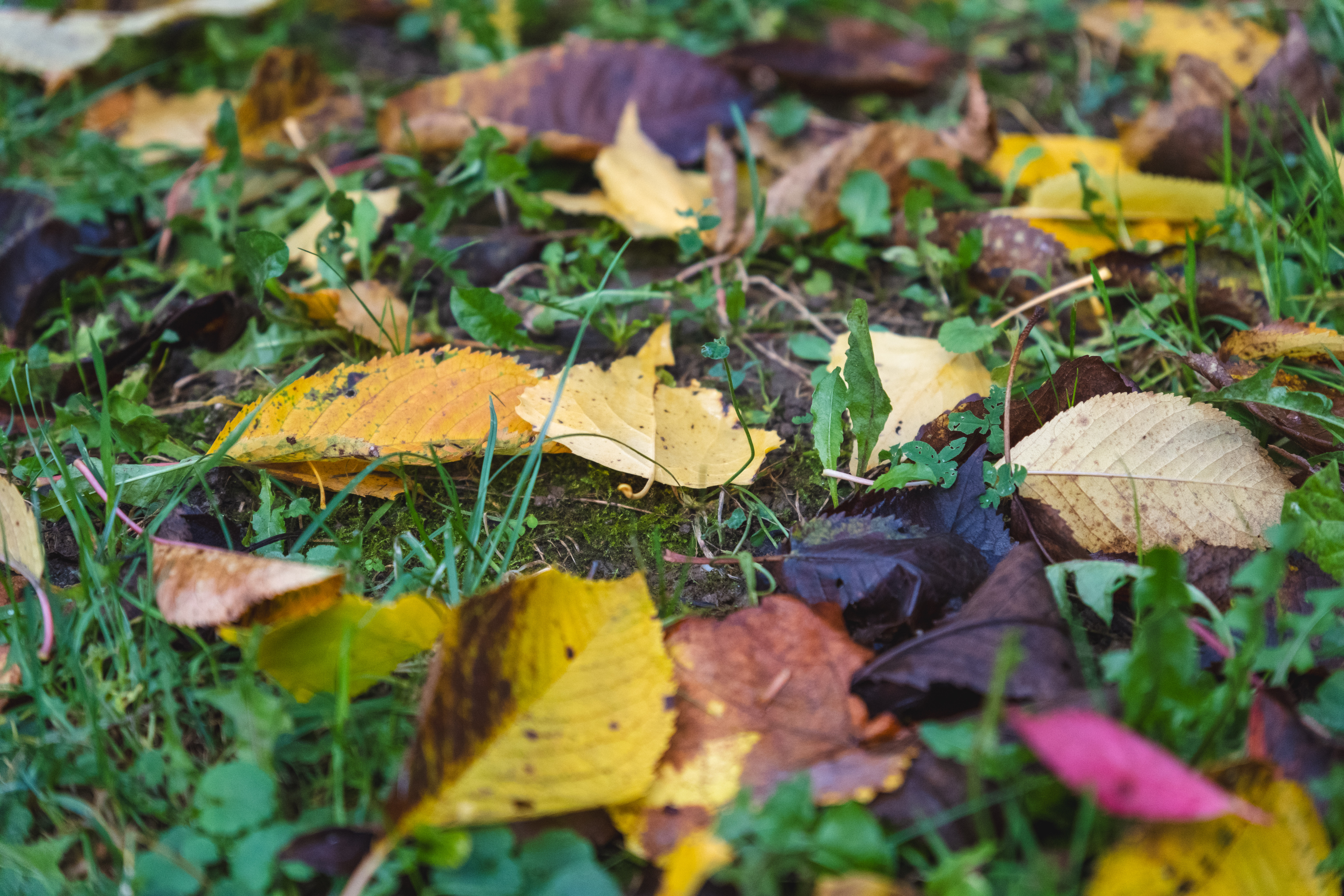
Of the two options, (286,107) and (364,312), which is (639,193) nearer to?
(364,312)

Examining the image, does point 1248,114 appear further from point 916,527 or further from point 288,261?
point 288,261

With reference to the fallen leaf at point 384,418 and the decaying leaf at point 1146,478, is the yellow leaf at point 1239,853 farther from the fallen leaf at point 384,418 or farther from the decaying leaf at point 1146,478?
the fallen leaf at point 384,418

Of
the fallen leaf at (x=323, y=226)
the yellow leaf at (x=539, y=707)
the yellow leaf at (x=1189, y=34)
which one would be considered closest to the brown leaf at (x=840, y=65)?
the yellow leaf at (x=1189, y=34)

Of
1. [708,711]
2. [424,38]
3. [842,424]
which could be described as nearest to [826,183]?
[842,424]

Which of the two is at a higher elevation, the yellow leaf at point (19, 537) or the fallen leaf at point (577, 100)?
the fallen leaf at point (577, 100)

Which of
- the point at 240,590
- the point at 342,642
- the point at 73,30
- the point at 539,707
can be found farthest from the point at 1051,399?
the point at 73,30
